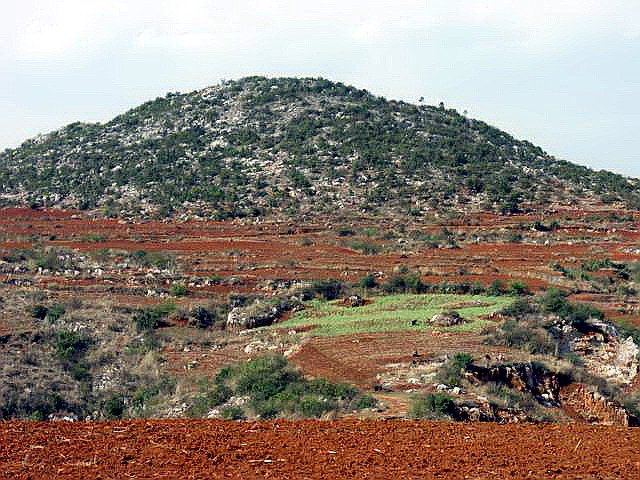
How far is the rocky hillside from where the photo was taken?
6147 centimetres

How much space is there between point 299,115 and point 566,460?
68009 millimetres

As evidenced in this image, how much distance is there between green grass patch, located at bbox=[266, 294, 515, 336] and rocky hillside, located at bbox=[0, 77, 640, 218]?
1117 inches

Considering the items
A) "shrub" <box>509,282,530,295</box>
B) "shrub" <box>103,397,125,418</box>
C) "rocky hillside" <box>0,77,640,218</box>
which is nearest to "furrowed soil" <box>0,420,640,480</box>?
"shrub" <box>103,397,125,418</box>

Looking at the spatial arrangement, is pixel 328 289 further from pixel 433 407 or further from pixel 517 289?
pixel 433 407

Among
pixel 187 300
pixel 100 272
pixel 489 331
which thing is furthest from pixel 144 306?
pixel 489 331

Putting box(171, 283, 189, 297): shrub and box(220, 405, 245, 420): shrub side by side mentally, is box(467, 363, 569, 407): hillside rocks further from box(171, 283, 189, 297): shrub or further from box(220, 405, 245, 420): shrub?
box(171, 283, 189, 297): shrub

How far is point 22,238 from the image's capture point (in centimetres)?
4888

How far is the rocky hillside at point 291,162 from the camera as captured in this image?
6147 centimetres

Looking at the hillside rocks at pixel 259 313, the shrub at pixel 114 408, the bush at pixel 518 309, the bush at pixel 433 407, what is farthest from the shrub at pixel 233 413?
the bush at pixel 518 309

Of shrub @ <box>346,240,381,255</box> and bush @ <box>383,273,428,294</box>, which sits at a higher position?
shrub @ <box>346,240,381,255</box>

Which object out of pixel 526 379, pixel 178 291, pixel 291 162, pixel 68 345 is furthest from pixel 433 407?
pixel 291 162

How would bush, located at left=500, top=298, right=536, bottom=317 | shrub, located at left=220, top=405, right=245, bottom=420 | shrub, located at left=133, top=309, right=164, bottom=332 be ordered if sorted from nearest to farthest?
shrub, located at left=220, top=405, right=245, bottom=420 < bush, located at left=500, top=298, right=536, bottom=317 < shrub, located at left=133, top=309, right=164, bottom=332

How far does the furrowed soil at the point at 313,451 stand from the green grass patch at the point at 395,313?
13.7 meters

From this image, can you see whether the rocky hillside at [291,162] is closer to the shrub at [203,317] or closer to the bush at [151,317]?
the shrub at [203,317]
